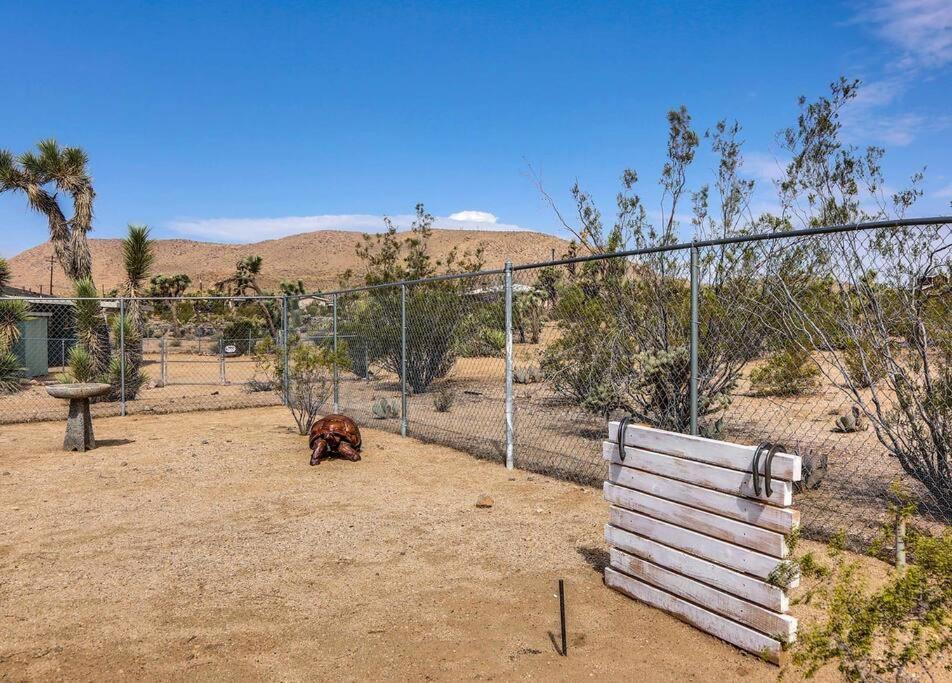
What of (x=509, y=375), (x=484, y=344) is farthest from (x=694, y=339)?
(x=484, y=344)

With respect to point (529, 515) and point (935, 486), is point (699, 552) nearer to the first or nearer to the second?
point (529, 515)

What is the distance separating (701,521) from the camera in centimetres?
395

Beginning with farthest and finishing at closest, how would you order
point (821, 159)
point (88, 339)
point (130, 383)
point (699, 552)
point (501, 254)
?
point (501, 254) → point (88, 339) → point (130, 383) → point (821, 159) → point (699, 552)

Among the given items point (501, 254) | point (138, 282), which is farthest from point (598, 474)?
point (501, 254)

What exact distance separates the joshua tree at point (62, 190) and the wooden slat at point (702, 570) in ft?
69.1

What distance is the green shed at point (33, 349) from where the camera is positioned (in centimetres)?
1992

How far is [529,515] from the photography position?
6422mm

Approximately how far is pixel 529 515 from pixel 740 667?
116 inches

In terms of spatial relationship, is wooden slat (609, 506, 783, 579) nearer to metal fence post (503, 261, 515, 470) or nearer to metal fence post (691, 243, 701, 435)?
metal fence post (691, 243, 701, 435)

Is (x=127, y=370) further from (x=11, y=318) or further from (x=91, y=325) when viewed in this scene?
(x=11, y=318)

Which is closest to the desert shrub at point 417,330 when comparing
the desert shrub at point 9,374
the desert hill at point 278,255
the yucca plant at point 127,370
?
the yucca plant at point 127,370

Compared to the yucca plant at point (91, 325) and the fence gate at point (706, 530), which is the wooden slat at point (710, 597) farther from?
the yucca plant at point (91, 325)

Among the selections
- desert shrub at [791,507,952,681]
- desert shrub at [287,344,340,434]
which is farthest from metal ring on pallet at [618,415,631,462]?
desert shrub at [287,344,340,434]

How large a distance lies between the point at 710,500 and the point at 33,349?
21.8m
